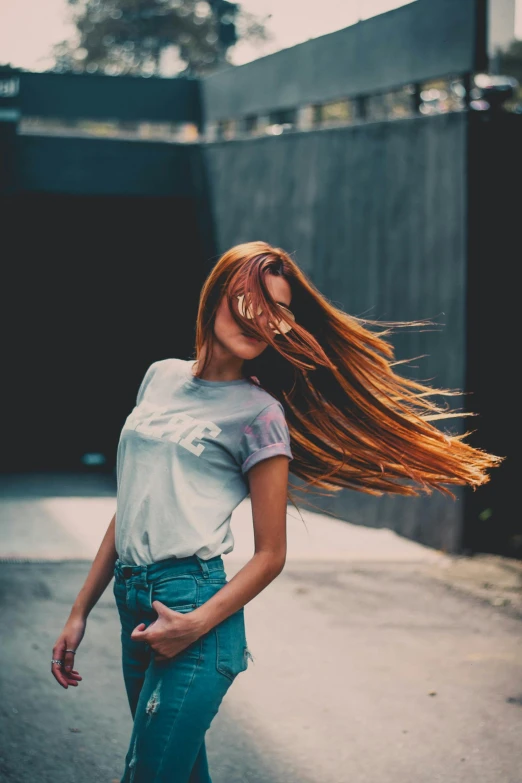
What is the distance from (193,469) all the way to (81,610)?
515 millimetres

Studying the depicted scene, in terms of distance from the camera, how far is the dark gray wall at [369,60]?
828 cm

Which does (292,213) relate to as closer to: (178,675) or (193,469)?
(193,469)

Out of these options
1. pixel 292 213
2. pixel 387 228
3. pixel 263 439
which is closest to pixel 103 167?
pixel 292 213

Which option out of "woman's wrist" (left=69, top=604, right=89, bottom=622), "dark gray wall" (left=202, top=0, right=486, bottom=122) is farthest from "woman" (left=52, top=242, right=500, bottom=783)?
"dark gray wall" (left=202, top=0, right=486, bottom=122)

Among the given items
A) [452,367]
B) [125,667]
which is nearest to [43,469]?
[452,367]

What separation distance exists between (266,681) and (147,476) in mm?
2910

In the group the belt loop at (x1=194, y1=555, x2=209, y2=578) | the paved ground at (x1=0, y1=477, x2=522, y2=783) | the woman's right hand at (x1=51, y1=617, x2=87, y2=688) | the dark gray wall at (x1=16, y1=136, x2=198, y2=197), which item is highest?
the dark gray wall at (x1=16, y1=136, x2=198, y2=197)

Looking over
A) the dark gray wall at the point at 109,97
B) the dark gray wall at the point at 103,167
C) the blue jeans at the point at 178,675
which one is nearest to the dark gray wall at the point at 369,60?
the dark gray wall at the point at 103,167

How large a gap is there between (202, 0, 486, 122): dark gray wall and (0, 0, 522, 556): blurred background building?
0.02 metres

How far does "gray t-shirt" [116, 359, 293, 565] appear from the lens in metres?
2.25

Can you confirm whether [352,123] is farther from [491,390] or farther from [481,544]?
[481,544]

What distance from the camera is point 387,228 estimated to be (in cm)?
891

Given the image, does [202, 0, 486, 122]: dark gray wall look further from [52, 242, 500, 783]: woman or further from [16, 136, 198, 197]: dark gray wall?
[52, 242, 500, 783]: woman

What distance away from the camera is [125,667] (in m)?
2.44
